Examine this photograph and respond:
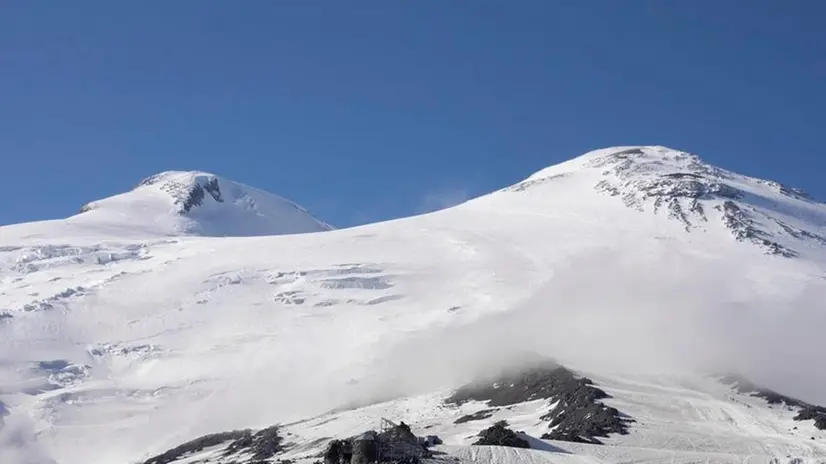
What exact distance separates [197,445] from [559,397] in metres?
41.9

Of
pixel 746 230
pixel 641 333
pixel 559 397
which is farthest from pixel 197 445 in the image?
pixel 746 230

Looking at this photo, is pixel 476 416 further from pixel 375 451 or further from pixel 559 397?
pixel 375 451

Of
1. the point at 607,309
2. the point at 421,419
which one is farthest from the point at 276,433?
the point at 607,309

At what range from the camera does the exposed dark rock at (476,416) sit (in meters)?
85.8

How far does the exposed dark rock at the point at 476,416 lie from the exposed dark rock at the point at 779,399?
2522cm

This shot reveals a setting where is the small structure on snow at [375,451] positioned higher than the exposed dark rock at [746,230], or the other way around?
the exposed dark rock at [746,230]

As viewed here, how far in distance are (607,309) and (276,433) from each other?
2463 inches

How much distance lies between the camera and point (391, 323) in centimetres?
14688

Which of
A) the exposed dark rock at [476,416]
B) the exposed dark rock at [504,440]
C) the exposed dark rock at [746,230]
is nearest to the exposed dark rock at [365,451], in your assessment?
the exposed dark rock at [504,440]

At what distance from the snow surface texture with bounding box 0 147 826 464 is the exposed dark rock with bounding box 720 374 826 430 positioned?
6.94 feet

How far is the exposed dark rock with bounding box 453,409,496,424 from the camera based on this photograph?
85838mm

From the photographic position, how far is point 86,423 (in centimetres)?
12588

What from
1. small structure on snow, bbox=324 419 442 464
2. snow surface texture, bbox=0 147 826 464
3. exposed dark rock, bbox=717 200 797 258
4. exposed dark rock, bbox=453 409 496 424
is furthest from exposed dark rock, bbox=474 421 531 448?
exposed dark rock, bbox=717 200 797 258

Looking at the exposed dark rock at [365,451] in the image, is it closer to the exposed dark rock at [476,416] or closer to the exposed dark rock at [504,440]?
the exposed dark rock at [504,440]
